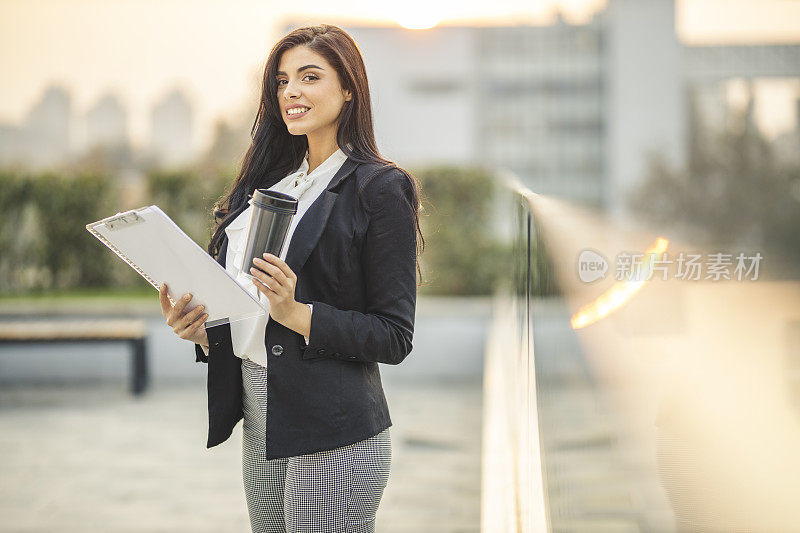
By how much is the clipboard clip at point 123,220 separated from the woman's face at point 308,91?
1.18 feet

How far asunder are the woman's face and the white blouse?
72 mm

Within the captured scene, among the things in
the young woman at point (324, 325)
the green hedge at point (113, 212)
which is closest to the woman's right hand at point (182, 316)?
the young woman at point (324, 325)

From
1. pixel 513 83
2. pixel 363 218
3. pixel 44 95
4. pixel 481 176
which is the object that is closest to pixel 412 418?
pixel 481 176

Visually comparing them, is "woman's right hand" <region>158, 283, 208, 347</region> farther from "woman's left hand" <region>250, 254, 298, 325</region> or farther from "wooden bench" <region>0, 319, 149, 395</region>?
"wooden bench" <region>0, 319, 149, 395</region>

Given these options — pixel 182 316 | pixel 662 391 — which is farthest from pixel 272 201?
pixel 662 391

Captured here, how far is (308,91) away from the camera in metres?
1.58

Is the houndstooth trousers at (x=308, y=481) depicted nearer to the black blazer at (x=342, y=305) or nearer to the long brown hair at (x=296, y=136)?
the black blazer at (x=342, y=305)

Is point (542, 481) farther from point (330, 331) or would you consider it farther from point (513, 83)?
point (513, 83)

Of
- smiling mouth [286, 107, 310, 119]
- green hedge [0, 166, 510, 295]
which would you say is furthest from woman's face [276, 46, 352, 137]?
green hedge [0, 166, 510, 295]

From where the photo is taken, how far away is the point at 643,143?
40.1m

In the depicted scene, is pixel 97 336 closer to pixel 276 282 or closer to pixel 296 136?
pixel 296 136

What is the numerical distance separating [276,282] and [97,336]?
6.07 m

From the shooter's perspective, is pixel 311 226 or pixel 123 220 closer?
pixel 123 220

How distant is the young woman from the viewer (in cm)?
150
